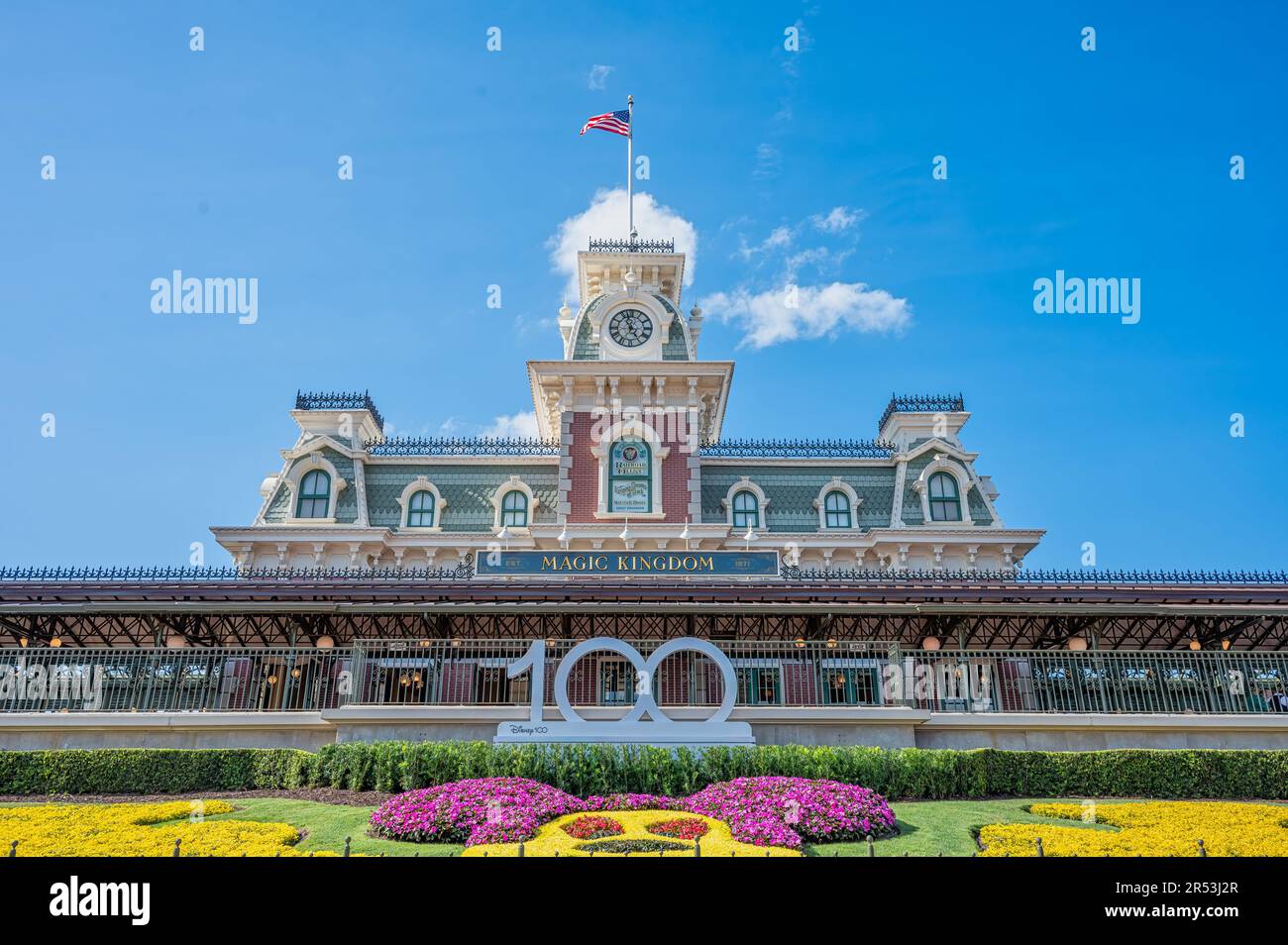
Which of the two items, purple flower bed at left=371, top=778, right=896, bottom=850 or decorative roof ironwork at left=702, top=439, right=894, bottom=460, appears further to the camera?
decorative roof ironwork at left=702, top=439, right=894, bottom=460

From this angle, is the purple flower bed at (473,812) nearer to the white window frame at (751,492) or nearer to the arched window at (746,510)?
the white window frame at (751,492)

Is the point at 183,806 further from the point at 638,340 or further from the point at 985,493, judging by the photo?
the point at 985,493

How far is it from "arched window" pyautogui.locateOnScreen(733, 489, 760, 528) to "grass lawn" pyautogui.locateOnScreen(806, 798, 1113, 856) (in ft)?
57.2

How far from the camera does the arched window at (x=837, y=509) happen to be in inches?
1249

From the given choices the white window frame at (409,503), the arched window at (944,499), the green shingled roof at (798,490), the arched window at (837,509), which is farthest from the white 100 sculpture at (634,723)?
the arched window at (944,499)

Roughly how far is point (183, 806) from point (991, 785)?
46.4 feet

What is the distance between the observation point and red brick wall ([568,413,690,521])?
30.1 meters

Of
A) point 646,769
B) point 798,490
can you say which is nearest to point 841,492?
point 798,490

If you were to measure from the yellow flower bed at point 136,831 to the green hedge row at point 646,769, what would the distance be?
1619 mm

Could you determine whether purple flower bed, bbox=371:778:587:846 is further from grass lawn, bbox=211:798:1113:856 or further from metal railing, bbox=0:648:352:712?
metal railing, bbox=0:648:352:712

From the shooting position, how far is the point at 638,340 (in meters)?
32.8

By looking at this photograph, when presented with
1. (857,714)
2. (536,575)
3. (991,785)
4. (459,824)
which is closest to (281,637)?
(536,575)

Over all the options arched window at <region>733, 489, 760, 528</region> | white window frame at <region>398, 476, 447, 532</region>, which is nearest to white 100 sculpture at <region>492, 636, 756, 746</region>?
arched window at <region>733, 489, 760, 528</region>

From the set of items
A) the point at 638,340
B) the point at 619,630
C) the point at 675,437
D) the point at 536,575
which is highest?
the point at 638,340
